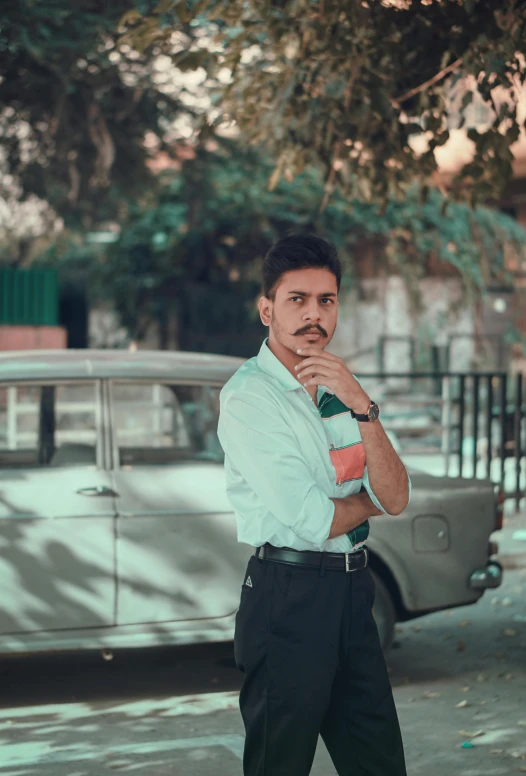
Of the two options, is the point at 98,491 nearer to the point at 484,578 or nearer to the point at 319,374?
the point at 484,578

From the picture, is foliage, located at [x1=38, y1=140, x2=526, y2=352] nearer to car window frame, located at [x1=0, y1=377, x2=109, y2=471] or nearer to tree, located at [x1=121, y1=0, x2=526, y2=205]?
tree, located at [x1=121, y1=0, x2=526, y2=205]

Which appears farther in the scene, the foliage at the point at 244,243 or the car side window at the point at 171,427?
the foliage at the point at 244,243

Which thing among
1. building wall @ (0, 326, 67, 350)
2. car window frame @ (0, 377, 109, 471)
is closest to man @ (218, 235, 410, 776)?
car window frame @ (0, 377, 109, 471)

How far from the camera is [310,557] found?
307 cm

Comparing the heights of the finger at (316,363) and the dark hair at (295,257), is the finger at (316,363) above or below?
below

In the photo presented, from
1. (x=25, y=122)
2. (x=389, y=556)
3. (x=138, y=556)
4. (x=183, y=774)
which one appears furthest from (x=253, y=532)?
(x=25, y=122)

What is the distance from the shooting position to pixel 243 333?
758 inches

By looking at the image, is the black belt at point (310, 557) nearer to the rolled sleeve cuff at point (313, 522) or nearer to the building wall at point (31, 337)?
the rolled sleeve cuff at point (313, 522)

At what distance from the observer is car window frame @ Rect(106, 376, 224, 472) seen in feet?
19.2

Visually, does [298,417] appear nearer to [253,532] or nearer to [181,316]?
[253,532]

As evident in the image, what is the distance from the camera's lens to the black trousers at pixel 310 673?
3014 mm

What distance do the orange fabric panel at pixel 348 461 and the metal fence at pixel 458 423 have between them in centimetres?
728

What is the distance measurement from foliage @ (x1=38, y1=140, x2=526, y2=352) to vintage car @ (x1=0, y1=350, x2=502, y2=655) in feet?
35.0

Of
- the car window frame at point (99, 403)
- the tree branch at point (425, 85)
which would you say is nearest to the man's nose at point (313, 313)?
the car window frame at point (99, 403)
